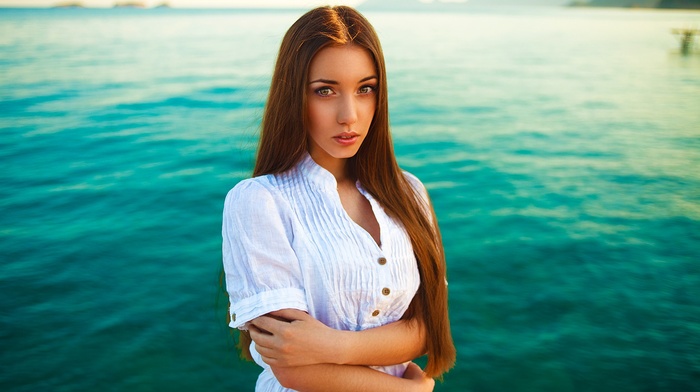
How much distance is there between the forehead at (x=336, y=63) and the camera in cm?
153

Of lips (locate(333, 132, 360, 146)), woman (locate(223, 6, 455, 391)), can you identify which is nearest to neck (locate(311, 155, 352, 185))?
woman (locate(223, 6, 455, 391))

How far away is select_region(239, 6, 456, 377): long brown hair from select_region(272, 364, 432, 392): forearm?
0.63ft

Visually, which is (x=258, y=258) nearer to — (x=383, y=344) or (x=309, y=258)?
(x=309, y=258)

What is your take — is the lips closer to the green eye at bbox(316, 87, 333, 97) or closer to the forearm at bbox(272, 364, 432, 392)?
the green eye at bbox(316, 87, 333, 97)

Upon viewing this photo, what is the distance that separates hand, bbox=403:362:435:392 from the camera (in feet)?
5.43

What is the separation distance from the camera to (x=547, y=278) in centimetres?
464

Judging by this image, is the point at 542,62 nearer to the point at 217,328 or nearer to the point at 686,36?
the point at 686,36

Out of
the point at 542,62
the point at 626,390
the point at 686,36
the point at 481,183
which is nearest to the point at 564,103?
the point at 481,183

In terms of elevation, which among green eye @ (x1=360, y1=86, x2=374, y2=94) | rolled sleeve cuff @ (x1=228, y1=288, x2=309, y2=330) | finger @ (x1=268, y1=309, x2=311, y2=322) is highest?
green eye @ (x1=360, y1=86, x2=374, y2=94)

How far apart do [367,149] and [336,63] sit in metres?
0.32

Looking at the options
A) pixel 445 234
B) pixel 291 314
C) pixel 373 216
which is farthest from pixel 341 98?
pixel 445 234

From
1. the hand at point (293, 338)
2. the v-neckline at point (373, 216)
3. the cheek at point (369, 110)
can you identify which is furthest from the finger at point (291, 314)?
the cheek at point (369, 110)

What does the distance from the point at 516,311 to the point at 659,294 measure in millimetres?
1268

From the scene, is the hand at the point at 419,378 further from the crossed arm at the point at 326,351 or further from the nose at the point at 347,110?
the nose at the point at 347,110
